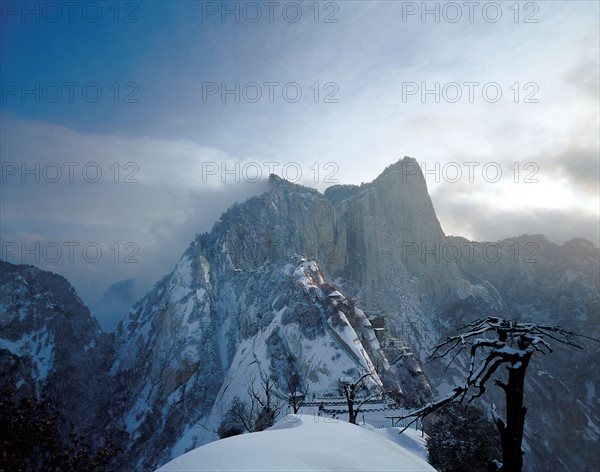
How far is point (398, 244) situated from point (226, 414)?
112 metres

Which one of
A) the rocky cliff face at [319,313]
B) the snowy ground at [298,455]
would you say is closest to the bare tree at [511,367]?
the snowy ground at [298,455]

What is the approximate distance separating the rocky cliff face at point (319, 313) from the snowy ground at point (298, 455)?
52.7 metres

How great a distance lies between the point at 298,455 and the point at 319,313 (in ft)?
226

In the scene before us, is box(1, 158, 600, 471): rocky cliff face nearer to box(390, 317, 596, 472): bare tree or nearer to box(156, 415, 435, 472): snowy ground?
box(156, 415, 435, 472): snowy ground

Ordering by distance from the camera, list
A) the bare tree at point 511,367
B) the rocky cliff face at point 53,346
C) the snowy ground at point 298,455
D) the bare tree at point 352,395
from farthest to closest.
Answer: the rocky cliff face at point 53,346
the bare tree at point 352,395
the snowy ground at point 298,455
the bare tree at point 511,367

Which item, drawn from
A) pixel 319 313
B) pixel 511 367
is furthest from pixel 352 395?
pixel 319 313

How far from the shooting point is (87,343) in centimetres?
13012

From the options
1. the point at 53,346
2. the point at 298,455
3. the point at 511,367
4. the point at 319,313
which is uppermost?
the point at 511,367

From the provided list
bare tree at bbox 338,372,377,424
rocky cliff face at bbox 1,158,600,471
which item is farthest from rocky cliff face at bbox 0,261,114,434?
bare tree at bbox 338,372,377,424

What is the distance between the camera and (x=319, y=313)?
2921 inches

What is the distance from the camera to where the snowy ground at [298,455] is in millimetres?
5875

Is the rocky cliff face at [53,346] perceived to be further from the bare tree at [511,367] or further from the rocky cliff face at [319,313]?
the bare tree at [511,367]

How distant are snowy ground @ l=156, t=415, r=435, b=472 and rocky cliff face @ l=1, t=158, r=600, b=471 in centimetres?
5268

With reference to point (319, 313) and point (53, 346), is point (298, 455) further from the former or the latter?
point (53, 346)
